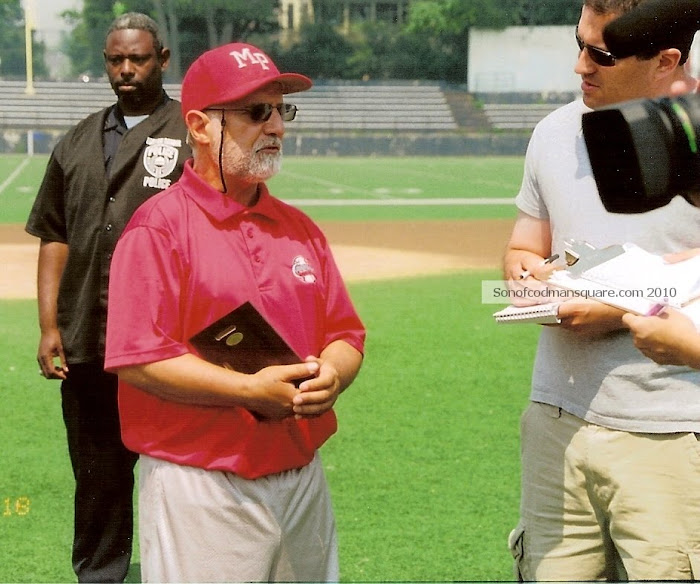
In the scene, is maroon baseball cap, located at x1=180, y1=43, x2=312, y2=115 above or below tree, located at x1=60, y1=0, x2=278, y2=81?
above

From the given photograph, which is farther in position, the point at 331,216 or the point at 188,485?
the point at 331,216

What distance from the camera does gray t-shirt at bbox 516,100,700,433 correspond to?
117 inches

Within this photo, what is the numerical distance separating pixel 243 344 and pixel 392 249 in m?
13.9

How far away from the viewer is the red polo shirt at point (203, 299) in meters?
2.86

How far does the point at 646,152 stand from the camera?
69.6 inches

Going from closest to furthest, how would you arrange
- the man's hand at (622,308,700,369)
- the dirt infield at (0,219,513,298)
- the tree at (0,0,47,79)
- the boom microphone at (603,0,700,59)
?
the boom microphone at (603,0,700,59) < the man's hand at (622,308,700,369) < the dirt infield at (0,219,513,298) < the tree at (0,0,47,79)

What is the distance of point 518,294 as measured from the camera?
291 cm

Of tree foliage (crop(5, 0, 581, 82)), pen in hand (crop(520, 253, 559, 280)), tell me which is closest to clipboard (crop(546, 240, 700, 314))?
pen in hand (crop(520, 253, 559, 280))

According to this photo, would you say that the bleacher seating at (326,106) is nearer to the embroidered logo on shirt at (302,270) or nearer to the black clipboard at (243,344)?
the embroidered logo on shirt at (302,270)

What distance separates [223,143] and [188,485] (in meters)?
0.84

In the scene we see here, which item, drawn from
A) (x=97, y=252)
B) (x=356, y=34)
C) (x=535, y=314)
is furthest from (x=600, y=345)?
(x=356, y=34)

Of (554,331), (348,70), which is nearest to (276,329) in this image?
(554,331)

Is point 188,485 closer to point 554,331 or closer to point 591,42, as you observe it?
point 554,331

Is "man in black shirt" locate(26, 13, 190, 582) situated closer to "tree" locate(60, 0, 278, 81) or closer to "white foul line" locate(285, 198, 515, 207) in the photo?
"white foul line" locate(285, 198, 515, 207)
